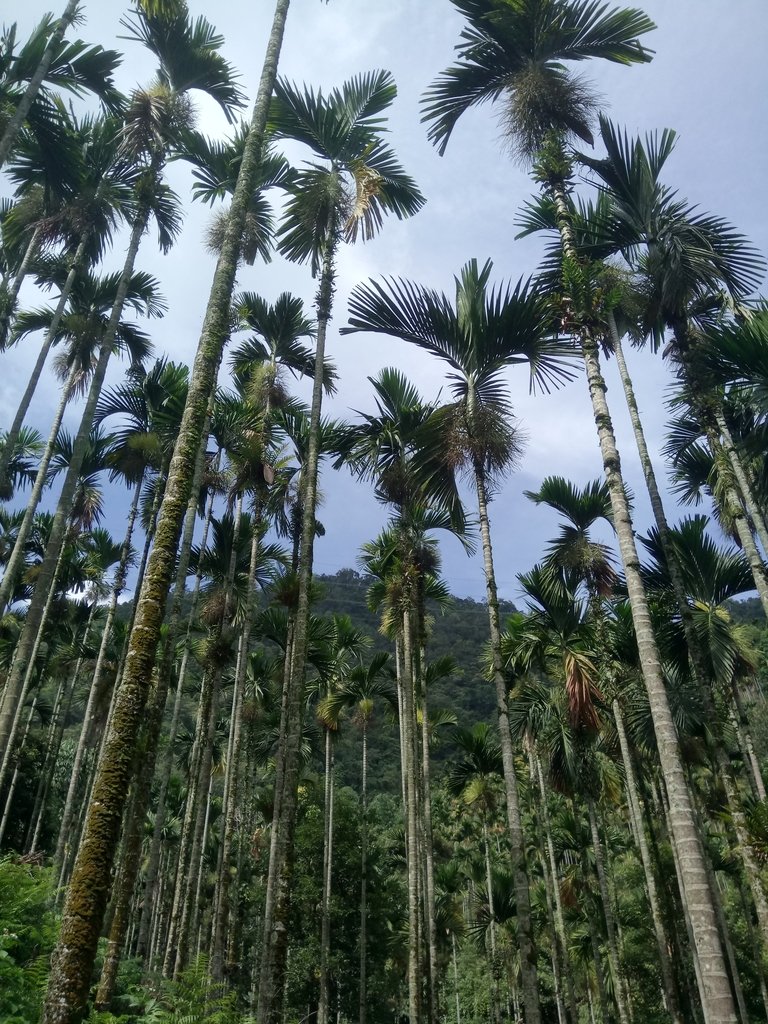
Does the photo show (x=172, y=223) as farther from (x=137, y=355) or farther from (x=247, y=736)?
(x=247, y=736)

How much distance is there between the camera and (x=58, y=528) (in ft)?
41.0

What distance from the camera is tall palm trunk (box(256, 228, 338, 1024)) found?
7086mm

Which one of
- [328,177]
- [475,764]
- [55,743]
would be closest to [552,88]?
[328,177]

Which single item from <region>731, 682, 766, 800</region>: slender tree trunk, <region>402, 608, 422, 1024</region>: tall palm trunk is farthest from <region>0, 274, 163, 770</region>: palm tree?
<region>731, 682, 766, 800</region>: slender tree trunk

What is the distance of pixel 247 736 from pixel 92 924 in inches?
709

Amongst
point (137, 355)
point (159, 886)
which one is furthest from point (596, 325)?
point (159, 886)

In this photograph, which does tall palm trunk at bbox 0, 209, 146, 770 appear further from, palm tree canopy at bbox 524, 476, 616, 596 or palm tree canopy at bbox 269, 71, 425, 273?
palm tree canopy at bbox 524, 476, 616, 596

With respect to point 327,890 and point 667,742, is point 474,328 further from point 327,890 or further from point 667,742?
point 327,890

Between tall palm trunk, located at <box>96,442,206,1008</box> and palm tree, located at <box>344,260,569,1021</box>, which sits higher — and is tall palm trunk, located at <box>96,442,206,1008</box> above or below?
below

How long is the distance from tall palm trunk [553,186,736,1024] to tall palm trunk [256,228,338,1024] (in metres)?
4.40

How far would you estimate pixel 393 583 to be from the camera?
15484 mm

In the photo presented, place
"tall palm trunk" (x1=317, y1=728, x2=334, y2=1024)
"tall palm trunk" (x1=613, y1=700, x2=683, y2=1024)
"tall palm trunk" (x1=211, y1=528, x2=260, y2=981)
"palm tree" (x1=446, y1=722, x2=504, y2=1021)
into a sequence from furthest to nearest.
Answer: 1. "palm tree" (x1=446, y1=722, x2=504, y2=1021)
2. "tall palm trunk" (x1=317, y1=728, x2=334, y2=1024)
3. "tall palm trunk" (x1=211, y1=528, x2=260, y2=981)
4. "tall palm trunk" (x1=613, y1=700, x2=683, y2=1024)

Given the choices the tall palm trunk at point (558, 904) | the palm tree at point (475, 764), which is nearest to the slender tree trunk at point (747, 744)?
the tall palm trunk at point (558, 904)

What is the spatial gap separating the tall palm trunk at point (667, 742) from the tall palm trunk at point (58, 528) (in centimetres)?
904
